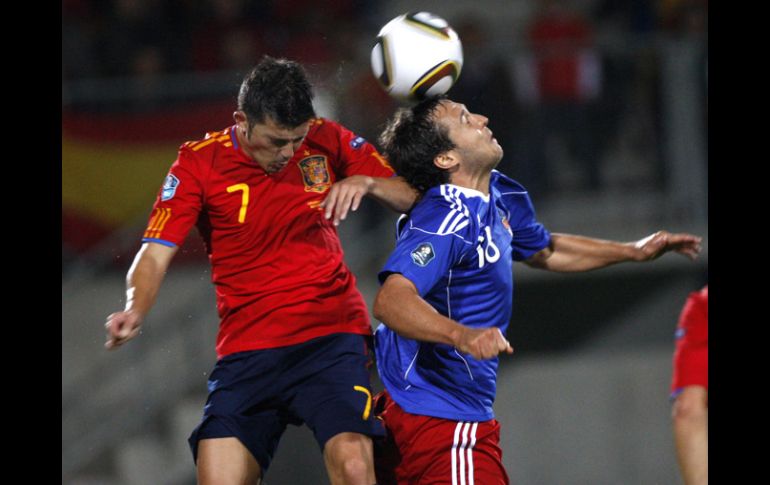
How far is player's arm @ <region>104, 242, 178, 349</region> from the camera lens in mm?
3959

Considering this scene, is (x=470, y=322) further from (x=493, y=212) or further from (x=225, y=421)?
(x=225, y=421)

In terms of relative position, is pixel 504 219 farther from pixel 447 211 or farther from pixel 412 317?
pixel 412 317

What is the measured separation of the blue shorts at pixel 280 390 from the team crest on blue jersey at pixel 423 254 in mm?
626

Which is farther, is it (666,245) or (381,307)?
(666,245)

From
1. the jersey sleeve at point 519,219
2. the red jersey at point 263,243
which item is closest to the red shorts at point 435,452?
the red jersey at point 263,243

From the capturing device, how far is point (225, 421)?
4383mm

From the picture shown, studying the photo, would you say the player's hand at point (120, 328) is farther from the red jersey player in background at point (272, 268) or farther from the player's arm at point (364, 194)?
the player's arm at point (364, 194)

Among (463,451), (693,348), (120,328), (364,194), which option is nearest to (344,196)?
(364,194)

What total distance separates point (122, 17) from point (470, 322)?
564cm

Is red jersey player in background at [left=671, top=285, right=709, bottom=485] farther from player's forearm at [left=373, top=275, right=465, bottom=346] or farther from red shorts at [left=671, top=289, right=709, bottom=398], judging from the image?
player's forearm at [left=373, top=275, right=465, bottom=346]

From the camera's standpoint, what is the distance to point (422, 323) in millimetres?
3799

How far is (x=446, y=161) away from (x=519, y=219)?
0.54 metres

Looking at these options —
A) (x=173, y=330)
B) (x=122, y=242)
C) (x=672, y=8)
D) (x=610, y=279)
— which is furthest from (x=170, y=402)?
(x=672, y=8)
